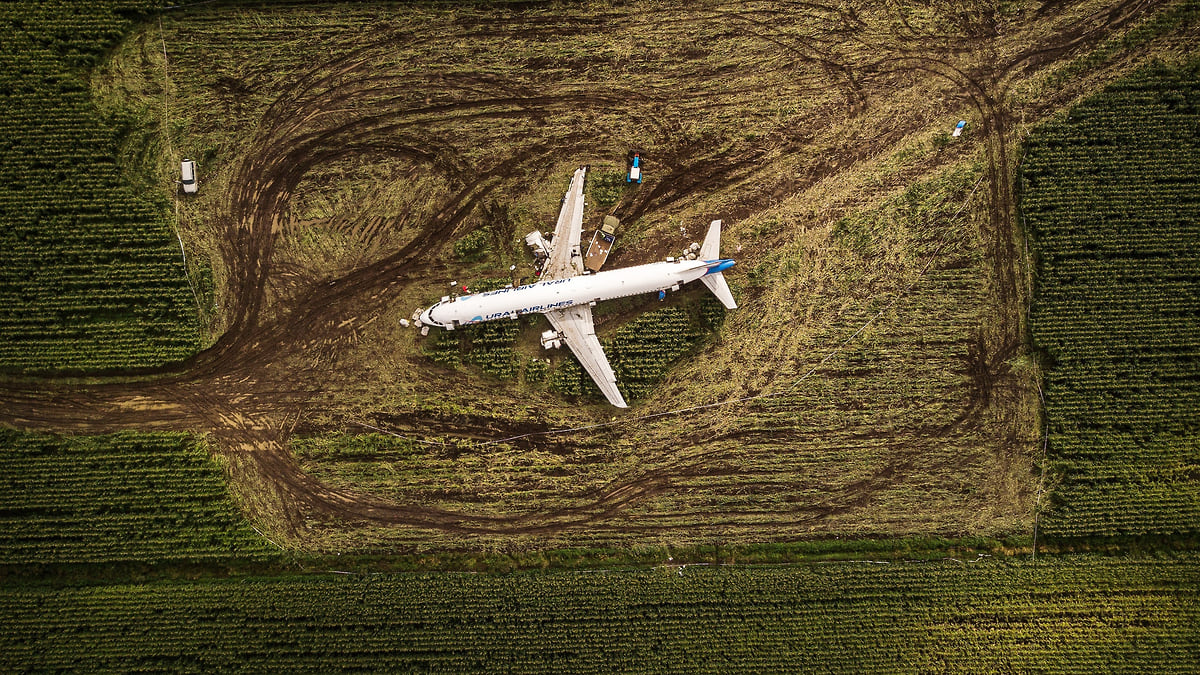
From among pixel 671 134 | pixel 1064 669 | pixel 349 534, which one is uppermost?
pixel 671 134

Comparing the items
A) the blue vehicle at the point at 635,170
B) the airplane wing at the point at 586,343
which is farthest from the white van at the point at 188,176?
the blue vehicle at the point at 635,170

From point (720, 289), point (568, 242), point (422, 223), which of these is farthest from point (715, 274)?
point (422, 223)

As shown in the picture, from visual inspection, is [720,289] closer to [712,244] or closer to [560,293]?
[712,244]

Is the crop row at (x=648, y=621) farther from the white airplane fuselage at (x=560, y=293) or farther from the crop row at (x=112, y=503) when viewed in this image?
the white airplane fuselage at (x=560, y=293)

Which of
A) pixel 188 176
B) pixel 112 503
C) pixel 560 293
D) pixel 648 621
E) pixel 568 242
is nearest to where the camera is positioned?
pixel 560 293

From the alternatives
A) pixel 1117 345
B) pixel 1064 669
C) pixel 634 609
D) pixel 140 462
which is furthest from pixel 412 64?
pixel 1064 669

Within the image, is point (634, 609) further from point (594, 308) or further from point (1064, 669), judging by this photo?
point (1064, 669)

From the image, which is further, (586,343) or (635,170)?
(635,170)

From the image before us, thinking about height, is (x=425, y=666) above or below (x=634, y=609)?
below
